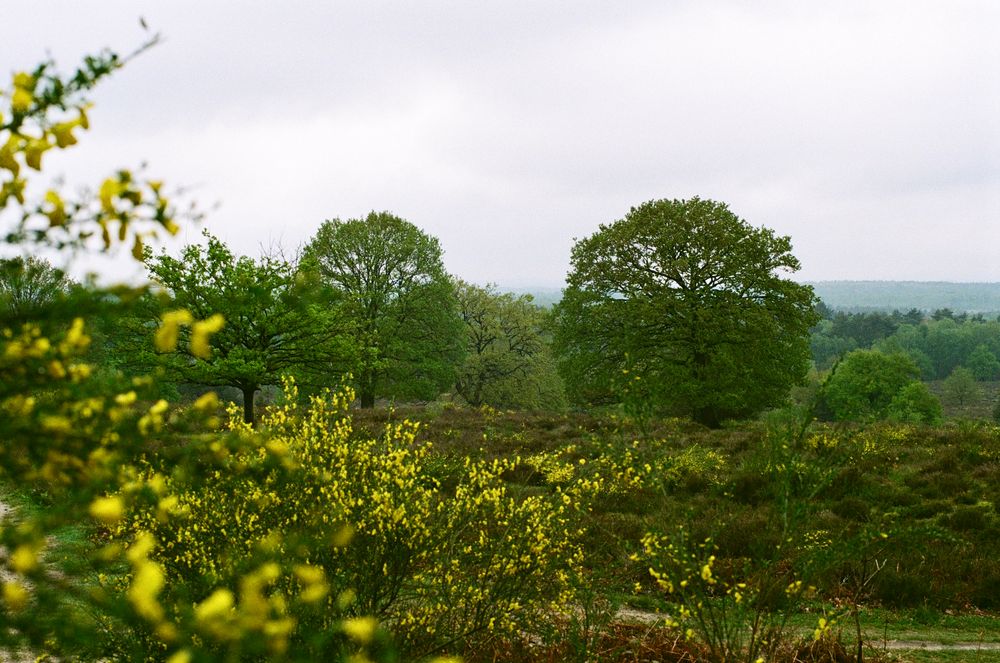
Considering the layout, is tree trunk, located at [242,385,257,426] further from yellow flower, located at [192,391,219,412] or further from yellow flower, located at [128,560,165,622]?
yellow flower, located at [128,560,165,622]

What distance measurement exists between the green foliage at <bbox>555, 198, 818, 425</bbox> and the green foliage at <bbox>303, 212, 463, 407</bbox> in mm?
7360

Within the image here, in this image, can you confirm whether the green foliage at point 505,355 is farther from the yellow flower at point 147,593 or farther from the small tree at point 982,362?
the small tree at point 982,362

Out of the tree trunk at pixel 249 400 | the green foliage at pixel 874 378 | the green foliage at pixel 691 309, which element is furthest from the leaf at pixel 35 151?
the green foliage at pixel 874 378

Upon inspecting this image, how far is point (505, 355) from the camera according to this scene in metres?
36.8

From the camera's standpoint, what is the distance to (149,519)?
488 centimetres

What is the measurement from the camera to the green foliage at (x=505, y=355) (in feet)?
119

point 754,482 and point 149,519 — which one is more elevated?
point 149,519

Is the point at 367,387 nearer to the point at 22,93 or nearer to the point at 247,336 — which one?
the point at 247,336

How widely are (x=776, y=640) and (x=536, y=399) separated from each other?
106ft

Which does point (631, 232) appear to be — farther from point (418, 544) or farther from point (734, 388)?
point (418, 544)

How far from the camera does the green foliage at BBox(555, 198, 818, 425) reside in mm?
20062

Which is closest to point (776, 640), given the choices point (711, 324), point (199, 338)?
point (199, 338)

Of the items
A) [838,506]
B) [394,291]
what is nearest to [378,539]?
[838,506]

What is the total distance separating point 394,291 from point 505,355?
11.4 meters
